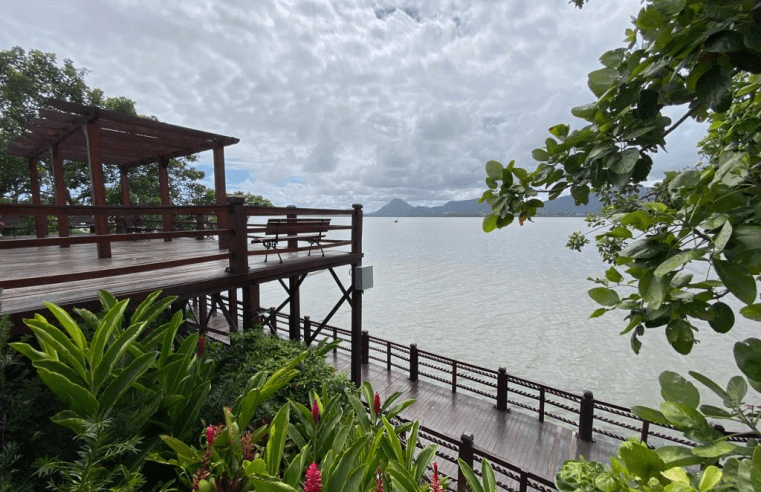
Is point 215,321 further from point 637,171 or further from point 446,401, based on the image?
point 637,171

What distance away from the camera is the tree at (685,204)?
79 centimetres

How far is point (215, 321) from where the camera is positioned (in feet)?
49.6

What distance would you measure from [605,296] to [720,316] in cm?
32

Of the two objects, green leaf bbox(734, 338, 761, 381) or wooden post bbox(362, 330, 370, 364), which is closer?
green leaf bbox(734, 338, 761, 381)

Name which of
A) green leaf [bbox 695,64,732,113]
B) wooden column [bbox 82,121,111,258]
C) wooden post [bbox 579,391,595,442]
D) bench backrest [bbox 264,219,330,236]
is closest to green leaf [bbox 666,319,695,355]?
green leaf [bbox 695,64,732,113]

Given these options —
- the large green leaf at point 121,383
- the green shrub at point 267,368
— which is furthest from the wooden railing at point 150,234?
the large green leaf at point 121,383

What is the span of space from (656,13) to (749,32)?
221 millimetres

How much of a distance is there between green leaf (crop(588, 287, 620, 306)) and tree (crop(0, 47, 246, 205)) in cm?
2008

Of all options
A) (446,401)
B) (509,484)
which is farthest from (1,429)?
(446,401)

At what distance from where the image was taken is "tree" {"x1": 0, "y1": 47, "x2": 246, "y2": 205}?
14.7 m

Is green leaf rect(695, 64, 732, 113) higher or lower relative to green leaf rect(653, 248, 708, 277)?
higher

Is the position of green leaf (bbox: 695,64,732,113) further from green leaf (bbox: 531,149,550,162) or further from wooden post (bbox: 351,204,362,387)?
wooden post (bbox: 351,204,362,387)

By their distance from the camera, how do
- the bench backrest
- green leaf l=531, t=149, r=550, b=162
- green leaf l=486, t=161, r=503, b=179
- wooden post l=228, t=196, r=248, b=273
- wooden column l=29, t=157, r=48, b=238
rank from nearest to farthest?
green leaf l=531, t=149, r=550, b=162 < green leaf l=486, t=161, r=503, b=179 < wooden post l=228, t=196, r=248, b=273 < the bench backrest < wooden column l=29, t=157, r=48, b=238

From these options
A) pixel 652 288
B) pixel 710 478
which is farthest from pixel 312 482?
pixel 652 288
